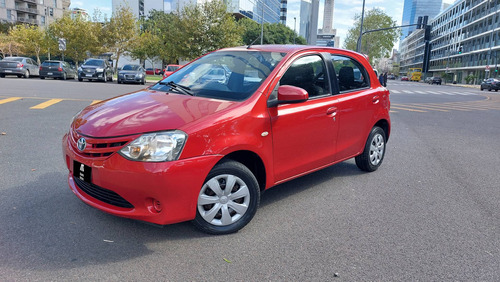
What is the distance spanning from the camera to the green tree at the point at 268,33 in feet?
218

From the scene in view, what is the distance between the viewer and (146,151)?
2787 millimetres

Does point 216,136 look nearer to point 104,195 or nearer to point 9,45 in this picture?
point 104,195

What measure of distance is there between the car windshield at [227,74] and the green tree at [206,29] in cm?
3361

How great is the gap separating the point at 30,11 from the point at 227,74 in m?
88.3

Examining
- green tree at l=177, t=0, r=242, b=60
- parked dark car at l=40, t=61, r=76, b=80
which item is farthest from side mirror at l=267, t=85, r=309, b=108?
green tree at l=177, t=0, r=242, b=60

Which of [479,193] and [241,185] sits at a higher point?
[241,185]

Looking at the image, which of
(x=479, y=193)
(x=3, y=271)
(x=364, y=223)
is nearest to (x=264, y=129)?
(x=364, y=223)

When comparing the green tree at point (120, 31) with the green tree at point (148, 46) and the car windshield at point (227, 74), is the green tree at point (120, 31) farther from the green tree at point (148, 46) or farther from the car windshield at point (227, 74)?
the car windshield at point (227, 74)

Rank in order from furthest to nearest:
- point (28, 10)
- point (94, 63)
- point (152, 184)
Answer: point (28, 10)
point (94, 63)
point (152, 184)

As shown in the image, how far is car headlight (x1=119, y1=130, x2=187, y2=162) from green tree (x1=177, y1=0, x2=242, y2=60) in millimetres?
35200

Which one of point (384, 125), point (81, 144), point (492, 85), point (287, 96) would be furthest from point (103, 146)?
point (492, 85)

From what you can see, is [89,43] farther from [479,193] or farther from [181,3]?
[479,193]

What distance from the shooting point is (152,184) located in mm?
2744

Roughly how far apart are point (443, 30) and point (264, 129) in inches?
4456
